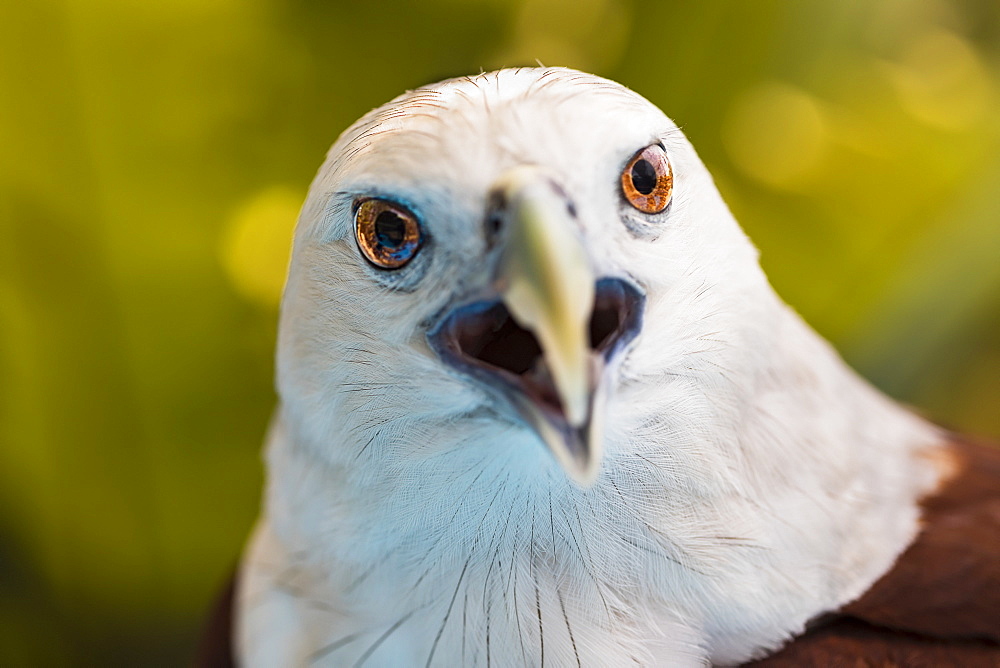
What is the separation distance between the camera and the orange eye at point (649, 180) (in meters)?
0.69

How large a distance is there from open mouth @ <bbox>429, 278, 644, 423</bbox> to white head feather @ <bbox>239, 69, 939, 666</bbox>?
0.02m

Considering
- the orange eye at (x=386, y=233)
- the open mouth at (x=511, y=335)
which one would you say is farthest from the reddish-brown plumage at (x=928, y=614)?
the orange eye at (x=386, y=233)

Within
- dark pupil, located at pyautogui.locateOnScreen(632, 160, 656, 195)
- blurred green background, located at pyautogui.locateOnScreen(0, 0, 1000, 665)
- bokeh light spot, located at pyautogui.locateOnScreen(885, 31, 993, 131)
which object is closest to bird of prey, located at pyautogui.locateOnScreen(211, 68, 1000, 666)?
dark pupil, located at pyautogui.locateOnScreen(632, 160, 656, 195)

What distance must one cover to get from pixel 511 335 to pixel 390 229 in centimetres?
13

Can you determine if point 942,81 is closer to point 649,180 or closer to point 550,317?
point 649,180

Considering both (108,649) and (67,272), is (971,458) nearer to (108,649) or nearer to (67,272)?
(67,272)

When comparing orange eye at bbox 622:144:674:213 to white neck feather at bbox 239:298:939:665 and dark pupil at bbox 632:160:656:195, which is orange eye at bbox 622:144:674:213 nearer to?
dark pupil at bbox 632:160:656:195

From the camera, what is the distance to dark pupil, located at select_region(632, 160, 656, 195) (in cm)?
69

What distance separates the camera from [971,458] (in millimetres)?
1117

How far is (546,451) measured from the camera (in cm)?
72

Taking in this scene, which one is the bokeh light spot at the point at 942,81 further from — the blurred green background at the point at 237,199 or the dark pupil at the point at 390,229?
the dark pupil at the point at 390,229

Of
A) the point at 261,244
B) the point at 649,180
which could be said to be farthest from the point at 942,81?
the point at 649,180

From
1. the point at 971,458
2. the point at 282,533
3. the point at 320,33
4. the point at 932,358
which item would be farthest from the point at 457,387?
the point at 932,358

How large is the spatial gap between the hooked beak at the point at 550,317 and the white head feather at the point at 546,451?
20 mm
